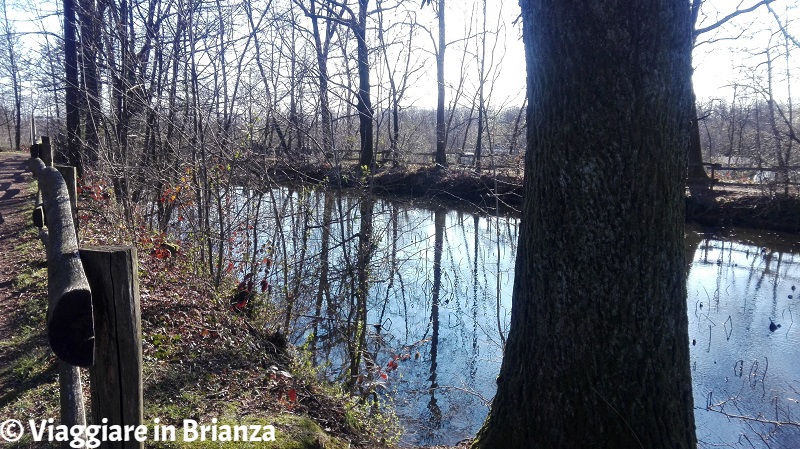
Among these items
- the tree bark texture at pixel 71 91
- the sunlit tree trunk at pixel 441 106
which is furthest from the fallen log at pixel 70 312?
the sunlit tree trunk at pixel 441 106

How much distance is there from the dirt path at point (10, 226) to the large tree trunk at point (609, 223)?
4952mm

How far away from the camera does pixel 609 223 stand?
308 centimetres

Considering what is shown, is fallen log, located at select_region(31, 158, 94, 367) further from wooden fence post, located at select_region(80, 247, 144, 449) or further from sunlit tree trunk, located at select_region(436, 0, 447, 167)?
sunlit tree trunk, located at select_region(436, 0, 447, 167)

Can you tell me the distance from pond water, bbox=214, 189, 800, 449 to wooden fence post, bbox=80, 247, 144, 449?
4.49 m

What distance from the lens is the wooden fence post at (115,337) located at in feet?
7.04

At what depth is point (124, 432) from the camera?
7.59 feet

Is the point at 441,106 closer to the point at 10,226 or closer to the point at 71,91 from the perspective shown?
the point at 71,91

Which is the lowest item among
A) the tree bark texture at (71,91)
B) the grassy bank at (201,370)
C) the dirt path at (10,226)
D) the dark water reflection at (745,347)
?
the dark water reflection at (745,347)

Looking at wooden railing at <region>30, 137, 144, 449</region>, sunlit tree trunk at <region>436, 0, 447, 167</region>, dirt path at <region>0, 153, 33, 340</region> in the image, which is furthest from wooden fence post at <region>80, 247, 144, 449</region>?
sunlit tree trunk at <region>436, 0, 447, 167</region>

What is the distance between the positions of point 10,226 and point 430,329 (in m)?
7.84

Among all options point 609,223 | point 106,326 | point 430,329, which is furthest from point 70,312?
point 430,329

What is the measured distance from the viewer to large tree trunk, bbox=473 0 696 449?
3043mm

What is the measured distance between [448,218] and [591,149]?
53.8ft

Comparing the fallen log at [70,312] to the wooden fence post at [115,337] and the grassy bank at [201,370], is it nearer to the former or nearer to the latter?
the wooden fence post at [115,337]
